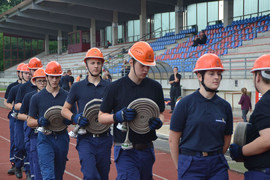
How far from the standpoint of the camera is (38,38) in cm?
7144

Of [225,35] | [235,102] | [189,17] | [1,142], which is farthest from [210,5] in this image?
[1,142]

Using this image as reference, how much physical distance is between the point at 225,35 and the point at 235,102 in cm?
992

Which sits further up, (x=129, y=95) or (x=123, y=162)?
(x=129, y=95)

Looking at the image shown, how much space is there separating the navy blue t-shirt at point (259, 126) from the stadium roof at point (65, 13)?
3729 centimetres

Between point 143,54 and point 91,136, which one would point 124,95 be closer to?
point 143,54

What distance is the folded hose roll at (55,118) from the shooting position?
641 cm

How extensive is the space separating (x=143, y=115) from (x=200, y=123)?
0.76 metres

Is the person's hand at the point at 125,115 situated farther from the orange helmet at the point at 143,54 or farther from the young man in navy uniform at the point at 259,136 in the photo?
the young man in navy uniform at the point at 259,136

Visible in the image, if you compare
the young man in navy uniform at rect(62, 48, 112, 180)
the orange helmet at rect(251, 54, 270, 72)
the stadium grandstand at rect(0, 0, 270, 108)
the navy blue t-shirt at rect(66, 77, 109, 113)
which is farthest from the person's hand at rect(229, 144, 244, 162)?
the stadium grandstand at rect(0, 0, 270, 108)

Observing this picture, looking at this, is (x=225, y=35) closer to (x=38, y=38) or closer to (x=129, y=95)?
(x=129, y=95)

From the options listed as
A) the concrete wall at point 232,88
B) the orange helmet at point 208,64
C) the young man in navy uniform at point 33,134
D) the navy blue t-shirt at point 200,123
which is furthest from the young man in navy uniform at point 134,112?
the concrete wall at point 232,88

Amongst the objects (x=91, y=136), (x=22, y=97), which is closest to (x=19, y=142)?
(x=22, y=97)

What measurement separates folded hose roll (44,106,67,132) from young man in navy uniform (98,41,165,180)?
159 centimetres

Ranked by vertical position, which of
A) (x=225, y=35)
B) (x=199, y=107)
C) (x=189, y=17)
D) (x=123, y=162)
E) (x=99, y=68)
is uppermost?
(x=189, y=17)
